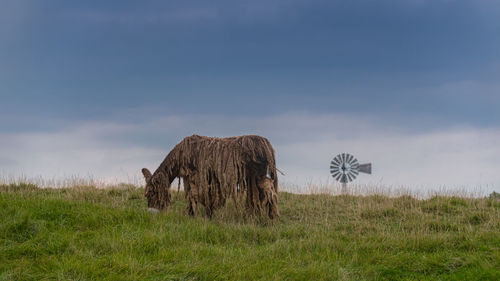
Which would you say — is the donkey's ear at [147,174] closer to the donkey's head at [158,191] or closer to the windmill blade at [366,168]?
the donkey's head at [158,191]

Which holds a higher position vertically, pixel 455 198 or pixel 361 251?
pixel 455 198

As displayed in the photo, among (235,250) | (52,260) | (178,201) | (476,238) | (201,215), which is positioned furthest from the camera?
(178,201)

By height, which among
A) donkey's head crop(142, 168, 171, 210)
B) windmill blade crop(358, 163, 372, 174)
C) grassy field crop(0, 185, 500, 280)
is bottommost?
grassy field crop(0, 185, 500, 280)

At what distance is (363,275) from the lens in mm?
7590

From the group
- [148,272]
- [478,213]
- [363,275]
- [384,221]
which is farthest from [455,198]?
[148,272]

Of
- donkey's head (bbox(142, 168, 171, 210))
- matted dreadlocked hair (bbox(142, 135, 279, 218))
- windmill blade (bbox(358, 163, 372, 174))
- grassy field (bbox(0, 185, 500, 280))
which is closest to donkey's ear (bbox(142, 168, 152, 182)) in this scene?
donkey's head (bbox(142, 168, 171, 210))

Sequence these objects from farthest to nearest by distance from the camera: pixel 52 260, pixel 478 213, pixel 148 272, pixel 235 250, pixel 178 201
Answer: pixel 178 201
pixel 478 213
pixel 235 250
pixel 52 260
pixel 148 272

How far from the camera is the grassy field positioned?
7.04 meters

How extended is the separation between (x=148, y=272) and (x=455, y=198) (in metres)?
13.3

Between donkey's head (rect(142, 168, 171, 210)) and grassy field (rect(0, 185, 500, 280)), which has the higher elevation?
donkey's head (rect(142, 168, 171, 210))

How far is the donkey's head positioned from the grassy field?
58 cm

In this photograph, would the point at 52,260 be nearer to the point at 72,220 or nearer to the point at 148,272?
the point at 148,272

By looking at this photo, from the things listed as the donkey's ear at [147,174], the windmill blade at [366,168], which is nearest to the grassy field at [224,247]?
the donkey's ear at [147,174]

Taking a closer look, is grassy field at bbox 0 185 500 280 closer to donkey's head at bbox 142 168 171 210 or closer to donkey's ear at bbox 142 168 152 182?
donkey's head at bbox 142 168 171 210
